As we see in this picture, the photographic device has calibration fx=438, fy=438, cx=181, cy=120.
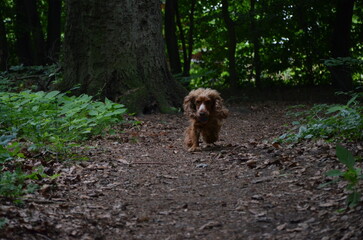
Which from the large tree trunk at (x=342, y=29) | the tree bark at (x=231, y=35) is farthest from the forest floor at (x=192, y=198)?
the large tree trunk at (x=342, y=29)

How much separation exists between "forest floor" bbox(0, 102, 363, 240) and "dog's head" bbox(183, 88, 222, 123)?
1.95 feet

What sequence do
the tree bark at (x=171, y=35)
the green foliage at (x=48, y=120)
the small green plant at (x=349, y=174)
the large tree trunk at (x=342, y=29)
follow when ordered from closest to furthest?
the small green plant at (x=349, y=174) < the green foliage at (x=48, y=120) < the large tree trunk at (x=342, y=29) < the tree bark at (x=171, y=35)

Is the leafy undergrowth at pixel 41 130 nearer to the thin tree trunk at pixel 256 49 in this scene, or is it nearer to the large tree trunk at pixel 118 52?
the large tree trunk at pixel 118 52

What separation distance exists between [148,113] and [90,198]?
5.73 metres

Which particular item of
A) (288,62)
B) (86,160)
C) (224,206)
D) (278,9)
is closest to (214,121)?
(86,160)

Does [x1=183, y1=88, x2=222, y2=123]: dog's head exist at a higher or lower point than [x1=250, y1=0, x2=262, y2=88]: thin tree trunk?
lower

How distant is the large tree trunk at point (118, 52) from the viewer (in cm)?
970

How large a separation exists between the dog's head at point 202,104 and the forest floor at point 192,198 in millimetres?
596

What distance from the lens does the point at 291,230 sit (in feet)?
10.7

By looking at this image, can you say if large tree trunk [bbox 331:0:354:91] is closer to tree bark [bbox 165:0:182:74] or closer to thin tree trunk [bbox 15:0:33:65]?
tree bark [bbox 165:0:182:74]

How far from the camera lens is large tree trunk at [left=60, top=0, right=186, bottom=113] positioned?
31.8 ft

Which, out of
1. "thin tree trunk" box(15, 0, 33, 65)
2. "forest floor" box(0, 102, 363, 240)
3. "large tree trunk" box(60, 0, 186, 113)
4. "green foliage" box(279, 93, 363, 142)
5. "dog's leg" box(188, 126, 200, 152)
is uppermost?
"thin tree trunk" box(15, 0, 33, 65)

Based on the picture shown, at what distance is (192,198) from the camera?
4.37m

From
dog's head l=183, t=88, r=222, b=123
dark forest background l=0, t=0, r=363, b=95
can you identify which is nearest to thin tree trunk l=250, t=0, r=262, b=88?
dark forest background l=0, t=0, r=363, b=95
